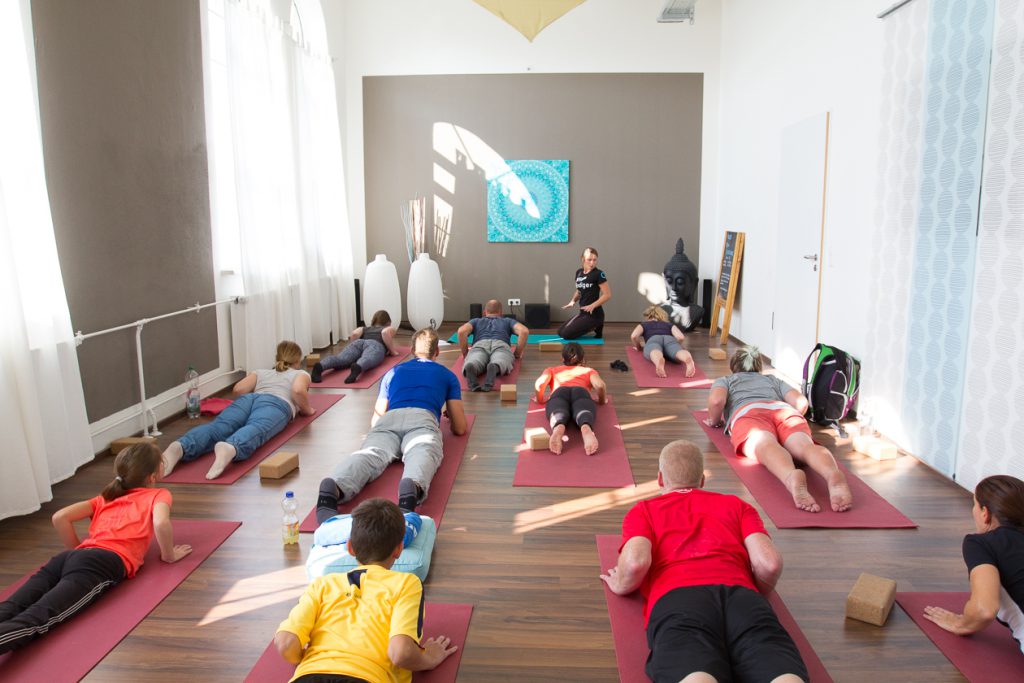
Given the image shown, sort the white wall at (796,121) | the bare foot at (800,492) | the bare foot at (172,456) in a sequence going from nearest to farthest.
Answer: the bare foot at (800,492), the bare foot at (172,456), the white wall at (796,121)

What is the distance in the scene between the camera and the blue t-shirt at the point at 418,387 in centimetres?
405

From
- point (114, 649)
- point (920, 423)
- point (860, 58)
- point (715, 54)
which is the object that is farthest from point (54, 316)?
point (715, 54)

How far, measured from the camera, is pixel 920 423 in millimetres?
4098

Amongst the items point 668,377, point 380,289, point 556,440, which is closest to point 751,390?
point 556,440

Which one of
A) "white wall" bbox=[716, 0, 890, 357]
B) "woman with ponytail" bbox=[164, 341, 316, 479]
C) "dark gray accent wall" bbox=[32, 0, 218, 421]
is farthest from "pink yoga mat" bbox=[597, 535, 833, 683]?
"dark gray accent wall" bbox=[32, 0, 218, 421]

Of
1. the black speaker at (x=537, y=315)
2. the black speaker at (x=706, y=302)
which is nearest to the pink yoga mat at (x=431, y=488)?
the black speaker at (x=537, y=315)

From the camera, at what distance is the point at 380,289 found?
8.17m

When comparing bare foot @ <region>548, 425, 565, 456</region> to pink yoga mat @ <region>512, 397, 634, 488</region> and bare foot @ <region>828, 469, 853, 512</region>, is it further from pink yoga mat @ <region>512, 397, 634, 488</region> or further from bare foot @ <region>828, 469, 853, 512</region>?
bare foot @ <region>828, 469, 853, 512</region>

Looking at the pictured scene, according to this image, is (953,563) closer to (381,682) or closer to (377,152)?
(381,682)

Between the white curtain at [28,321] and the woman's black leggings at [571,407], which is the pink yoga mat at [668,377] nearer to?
the woman's black leggings at [571,407]

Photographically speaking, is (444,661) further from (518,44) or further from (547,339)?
(518,44)

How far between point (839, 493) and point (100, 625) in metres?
3.04

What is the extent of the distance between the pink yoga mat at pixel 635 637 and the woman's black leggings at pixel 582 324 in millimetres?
5148

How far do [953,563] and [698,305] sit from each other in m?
6.01
